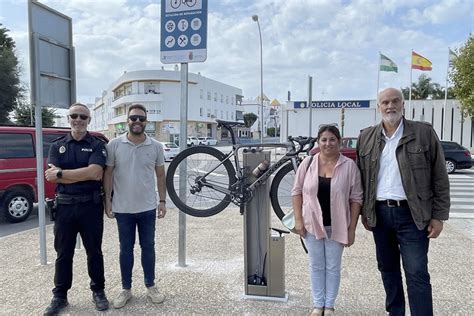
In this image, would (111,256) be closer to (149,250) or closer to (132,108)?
(149,250)

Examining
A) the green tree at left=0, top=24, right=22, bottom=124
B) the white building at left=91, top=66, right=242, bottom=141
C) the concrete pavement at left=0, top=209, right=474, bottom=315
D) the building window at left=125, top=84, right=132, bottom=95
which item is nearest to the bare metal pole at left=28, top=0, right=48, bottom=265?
the concrete pavement at left=0, top=209, right=474, bottom=315

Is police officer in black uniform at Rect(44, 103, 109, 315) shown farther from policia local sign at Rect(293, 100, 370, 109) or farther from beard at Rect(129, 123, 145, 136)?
policia local sign at Rect(293, 100, 370, 109)

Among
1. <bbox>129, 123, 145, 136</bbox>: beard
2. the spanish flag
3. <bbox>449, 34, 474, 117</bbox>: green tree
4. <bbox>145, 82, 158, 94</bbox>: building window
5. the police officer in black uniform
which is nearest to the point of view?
the police officer in black uniform

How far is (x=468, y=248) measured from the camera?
18.2 ft

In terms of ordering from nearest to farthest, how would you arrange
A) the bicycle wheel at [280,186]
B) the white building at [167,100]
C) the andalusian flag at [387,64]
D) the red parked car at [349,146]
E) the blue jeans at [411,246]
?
the blue jeans at [411,246]
the bicycle wheel at [280,186]
the red parked car at [349,146]
the andalusian flag at [387,64]
the white building at [167,100]

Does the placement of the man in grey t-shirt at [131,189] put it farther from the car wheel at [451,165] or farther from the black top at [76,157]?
the car wheel at [451,165]

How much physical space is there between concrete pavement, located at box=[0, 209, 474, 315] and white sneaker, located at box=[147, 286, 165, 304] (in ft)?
0.16

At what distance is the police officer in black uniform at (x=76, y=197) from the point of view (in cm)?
340

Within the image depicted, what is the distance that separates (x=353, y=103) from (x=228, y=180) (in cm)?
3639

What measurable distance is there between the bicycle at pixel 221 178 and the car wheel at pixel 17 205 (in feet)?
16.0

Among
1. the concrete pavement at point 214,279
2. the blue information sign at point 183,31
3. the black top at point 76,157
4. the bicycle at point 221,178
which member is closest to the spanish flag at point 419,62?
the concrete pavement at point 214,279

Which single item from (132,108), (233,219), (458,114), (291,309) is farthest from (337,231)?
(458,114)

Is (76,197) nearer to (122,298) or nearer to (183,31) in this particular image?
(122,298)

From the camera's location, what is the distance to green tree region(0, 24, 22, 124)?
27828 millimetres
